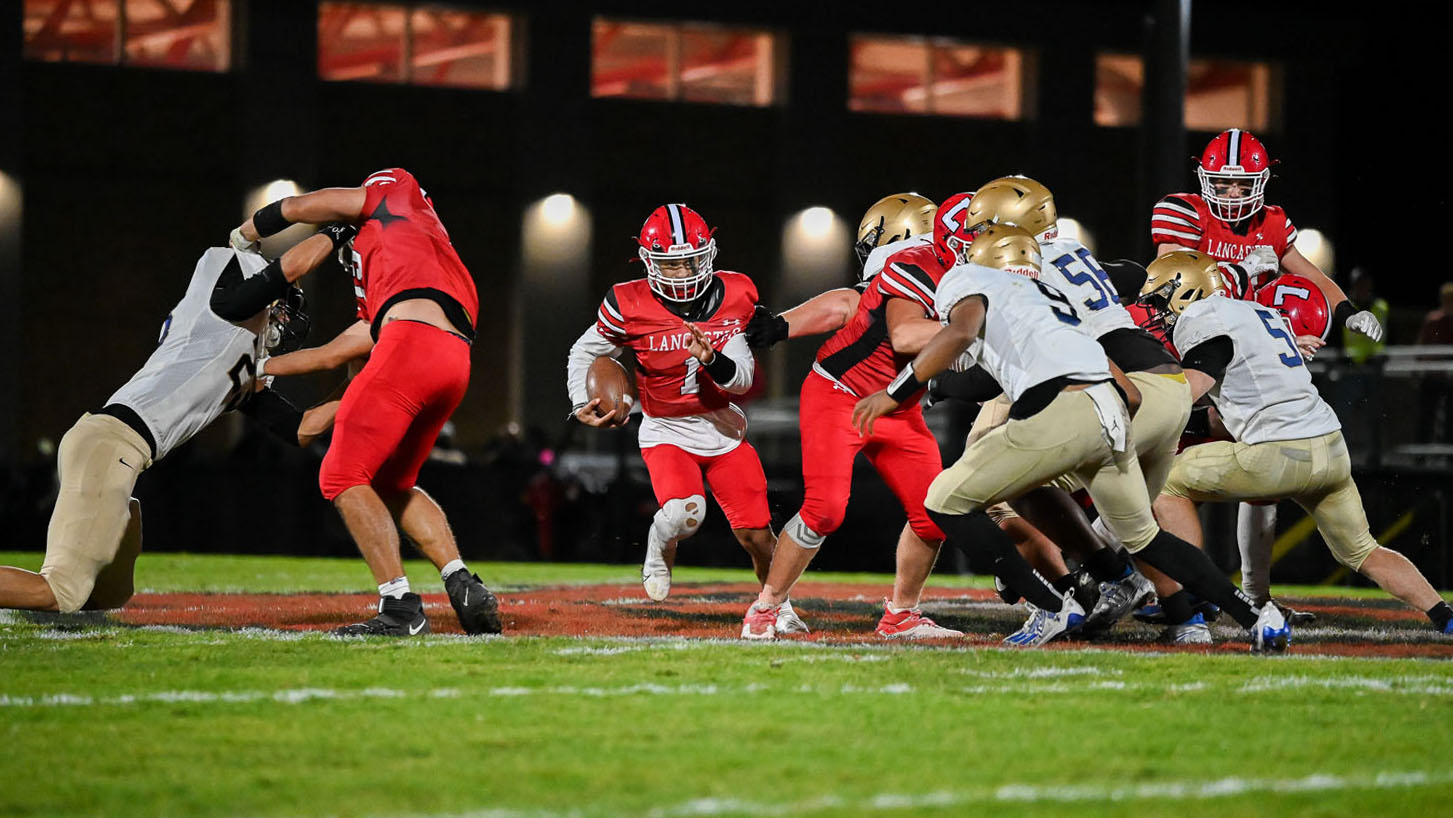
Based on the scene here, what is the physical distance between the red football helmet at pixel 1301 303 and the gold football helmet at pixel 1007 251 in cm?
262

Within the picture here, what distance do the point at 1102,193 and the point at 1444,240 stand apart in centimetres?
483

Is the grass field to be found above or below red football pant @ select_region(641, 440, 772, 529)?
below

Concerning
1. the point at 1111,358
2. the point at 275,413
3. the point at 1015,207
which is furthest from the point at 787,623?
the point at 275,413

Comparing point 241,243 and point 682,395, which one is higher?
point 241,243

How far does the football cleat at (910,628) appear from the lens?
6805 millimetres

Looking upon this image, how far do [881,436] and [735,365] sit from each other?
65cm

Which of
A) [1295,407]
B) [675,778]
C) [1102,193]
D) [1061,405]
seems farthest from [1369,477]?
[1102,193]

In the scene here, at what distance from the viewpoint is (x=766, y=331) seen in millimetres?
7062

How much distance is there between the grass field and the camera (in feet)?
11.9

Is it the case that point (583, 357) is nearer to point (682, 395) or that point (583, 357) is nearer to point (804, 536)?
point (682, 395)

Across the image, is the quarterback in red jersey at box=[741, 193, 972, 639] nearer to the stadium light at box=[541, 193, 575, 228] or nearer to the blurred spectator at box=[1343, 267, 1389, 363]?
the blurred spectator at box=[1343, 267, 1389, 363]

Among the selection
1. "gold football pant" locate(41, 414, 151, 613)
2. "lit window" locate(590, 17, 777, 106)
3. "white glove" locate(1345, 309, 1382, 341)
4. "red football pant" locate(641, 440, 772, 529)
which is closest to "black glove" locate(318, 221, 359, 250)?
"gold football pant" locate(41, 414, 151, 613)

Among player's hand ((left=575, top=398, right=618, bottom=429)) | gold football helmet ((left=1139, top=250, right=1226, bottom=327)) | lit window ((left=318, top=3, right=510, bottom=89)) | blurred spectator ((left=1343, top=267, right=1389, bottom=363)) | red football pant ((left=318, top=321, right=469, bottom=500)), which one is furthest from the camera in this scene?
lit window ((left=318, top=3, right=510, bottom=89))

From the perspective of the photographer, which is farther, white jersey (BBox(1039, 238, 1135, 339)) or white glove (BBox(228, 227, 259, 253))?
white glove (BBox(228, 227, 259, 253))
